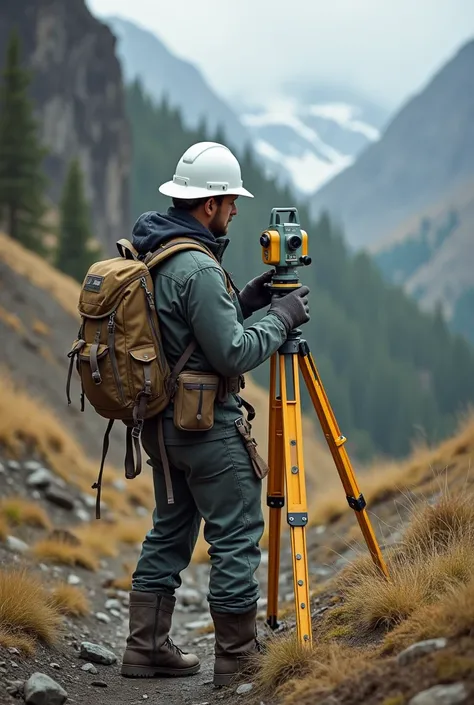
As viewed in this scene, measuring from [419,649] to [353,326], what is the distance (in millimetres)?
118539

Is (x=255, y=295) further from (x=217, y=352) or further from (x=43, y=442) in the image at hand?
(x=43, y=442)

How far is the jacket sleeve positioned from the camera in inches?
161

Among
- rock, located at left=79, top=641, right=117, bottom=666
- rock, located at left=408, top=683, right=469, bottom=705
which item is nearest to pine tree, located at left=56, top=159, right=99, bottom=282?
rock, located at left=79, top=641, right=117, bottom=666

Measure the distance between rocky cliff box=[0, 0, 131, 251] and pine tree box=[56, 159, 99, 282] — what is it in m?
24.9

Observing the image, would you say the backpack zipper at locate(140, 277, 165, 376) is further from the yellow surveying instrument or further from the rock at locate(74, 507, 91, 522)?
the rock at locate(74, 507, 91, 522)

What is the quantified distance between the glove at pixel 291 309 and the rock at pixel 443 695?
6.47 feet

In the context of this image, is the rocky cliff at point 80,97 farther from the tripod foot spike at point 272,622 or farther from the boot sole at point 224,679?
the boot sole at point 224,679

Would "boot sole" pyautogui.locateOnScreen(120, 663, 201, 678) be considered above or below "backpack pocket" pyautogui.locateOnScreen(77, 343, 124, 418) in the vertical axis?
below

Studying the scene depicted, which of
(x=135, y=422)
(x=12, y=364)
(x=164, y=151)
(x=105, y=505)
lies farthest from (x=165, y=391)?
(x=164, y=151)

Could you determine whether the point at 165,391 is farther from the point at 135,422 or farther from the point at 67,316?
the point at 67,316

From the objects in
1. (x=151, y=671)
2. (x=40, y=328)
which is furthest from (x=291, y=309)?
(x=40, y=328)

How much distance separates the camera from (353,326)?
120750mm

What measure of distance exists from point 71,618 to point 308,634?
8.52 feet

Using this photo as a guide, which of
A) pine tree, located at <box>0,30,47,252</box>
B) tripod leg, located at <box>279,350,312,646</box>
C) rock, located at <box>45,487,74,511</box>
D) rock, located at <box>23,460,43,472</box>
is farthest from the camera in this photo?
pine tree, located at <box>0,30,47,252</box>
